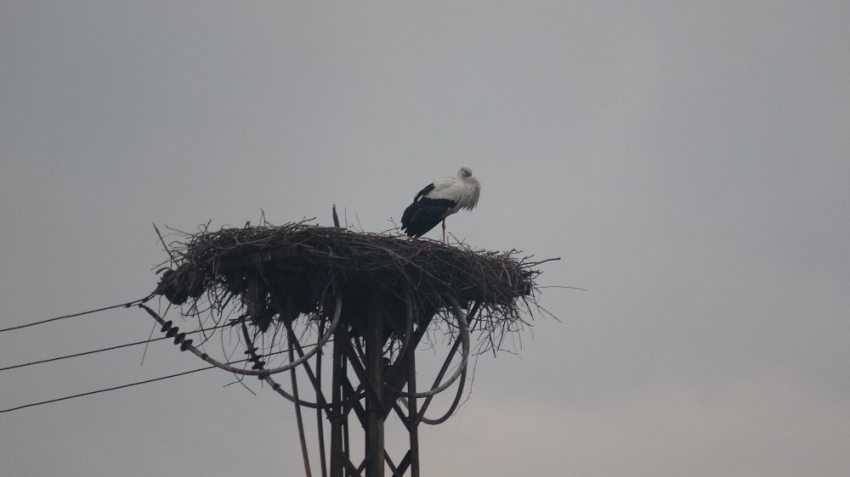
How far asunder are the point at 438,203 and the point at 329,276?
4.14 meters

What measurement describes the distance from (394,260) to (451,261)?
815 mm

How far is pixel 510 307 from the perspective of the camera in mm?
10617

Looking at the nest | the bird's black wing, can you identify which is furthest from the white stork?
the nest

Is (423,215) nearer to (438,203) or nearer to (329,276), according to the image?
(438,203)

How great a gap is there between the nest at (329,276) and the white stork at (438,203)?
97.0 inches

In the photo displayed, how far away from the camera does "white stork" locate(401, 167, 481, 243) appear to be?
43.1ft

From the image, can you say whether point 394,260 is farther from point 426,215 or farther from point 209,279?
point 426,215

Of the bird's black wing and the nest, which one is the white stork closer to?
the bird's black wing

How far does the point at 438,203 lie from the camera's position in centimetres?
1345

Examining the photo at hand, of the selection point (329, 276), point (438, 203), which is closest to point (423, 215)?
point (438, 203)

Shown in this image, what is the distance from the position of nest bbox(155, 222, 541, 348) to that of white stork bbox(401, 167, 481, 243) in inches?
97.0

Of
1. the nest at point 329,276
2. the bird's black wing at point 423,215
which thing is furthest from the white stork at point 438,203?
the nest at point 329,276

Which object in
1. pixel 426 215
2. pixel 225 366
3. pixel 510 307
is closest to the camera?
pixel 225 366

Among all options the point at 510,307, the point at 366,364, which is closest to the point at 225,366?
the point at 366,364
